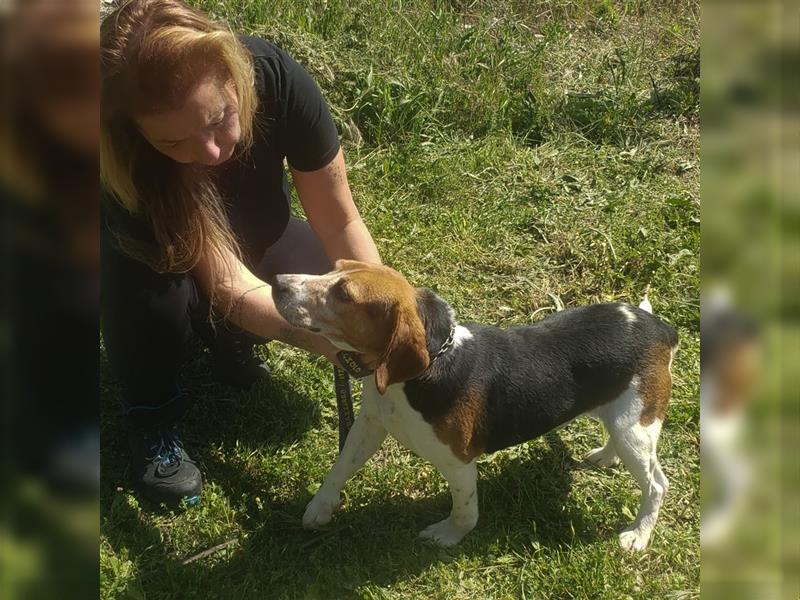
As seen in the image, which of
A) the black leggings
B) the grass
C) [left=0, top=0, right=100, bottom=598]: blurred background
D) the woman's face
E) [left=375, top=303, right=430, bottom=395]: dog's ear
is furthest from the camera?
the grass

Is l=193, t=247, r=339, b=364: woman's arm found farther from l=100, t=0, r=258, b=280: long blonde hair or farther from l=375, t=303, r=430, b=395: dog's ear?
l=375, t=303, r=430, b=395: dog's ear

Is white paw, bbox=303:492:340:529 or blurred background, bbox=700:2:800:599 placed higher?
blurred background, bbox=700:2:800:599

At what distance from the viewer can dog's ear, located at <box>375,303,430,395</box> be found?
9.18 ft

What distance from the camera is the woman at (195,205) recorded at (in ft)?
8.31

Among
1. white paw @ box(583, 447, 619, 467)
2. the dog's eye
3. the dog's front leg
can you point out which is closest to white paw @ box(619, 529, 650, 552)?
white paw @ box(583, 447, 619, 467)

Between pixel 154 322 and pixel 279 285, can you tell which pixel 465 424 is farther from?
pixel 154 322

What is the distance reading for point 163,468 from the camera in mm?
3441

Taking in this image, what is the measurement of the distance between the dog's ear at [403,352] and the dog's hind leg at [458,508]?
52 cm

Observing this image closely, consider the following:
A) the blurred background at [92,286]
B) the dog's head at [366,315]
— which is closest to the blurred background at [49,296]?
the blurred background at [92,286]

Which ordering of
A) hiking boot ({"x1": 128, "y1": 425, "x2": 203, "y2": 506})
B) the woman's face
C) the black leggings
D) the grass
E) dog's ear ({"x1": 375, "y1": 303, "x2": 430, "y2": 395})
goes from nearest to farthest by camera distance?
the woman's face < dog's ear ({"x1": 375, "y1": 303, "x2": 430, "y2": 395}) < the black leggings < the grass < hiking boot ({"x1": 128, "y1": 425, "x2": 203, "y2": 506})

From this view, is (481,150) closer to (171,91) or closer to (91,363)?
(171,91)

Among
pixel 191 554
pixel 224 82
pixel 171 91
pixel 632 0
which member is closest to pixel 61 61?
pixel 171 91

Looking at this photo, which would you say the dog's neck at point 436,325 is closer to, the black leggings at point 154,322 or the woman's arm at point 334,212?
the woman's arm at point 334,212

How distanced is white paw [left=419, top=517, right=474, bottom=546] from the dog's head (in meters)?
0.87
